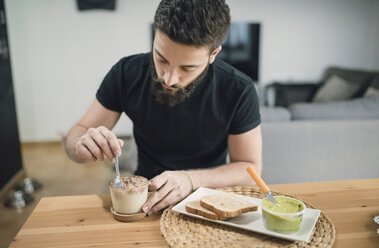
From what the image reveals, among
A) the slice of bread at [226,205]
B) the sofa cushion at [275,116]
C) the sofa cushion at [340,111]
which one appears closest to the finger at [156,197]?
the slice of bread at [226,205]

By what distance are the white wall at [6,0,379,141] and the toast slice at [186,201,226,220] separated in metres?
3.88

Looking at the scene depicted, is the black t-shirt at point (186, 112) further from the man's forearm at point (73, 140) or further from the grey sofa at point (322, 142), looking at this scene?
the grey sofa at point (322, 142)

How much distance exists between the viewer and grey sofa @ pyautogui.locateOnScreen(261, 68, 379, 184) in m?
1.91

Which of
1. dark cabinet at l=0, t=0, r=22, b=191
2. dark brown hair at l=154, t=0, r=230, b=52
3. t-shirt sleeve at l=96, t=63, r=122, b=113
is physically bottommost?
dark cabinet at l=0, t=0, r=22, b=191

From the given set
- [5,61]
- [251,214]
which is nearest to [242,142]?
[251,214]

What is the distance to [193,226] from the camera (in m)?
0.81

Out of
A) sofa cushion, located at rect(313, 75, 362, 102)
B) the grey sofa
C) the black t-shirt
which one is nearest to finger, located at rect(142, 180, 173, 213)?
the black t-shirt

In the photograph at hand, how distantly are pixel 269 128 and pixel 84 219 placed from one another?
1.31m

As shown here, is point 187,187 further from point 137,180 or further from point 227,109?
point 227,109

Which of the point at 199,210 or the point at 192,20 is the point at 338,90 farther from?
the point at 199,210

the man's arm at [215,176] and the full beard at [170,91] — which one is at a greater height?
the full beard at [170,91]

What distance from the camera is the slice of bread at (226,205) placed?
2.64 ft

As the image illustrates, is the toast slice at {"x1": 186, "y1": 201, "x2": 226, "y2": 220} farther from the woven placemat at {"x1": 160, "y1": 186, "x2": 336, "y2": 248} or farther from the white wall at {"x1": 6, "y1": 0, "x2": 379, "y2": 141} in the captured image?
the white wall at {"x1": 6, "y1": 0, "x2": 379, "y2": 141}

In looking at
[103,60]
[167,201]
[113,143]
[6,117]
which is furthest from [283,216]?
[103,60]
